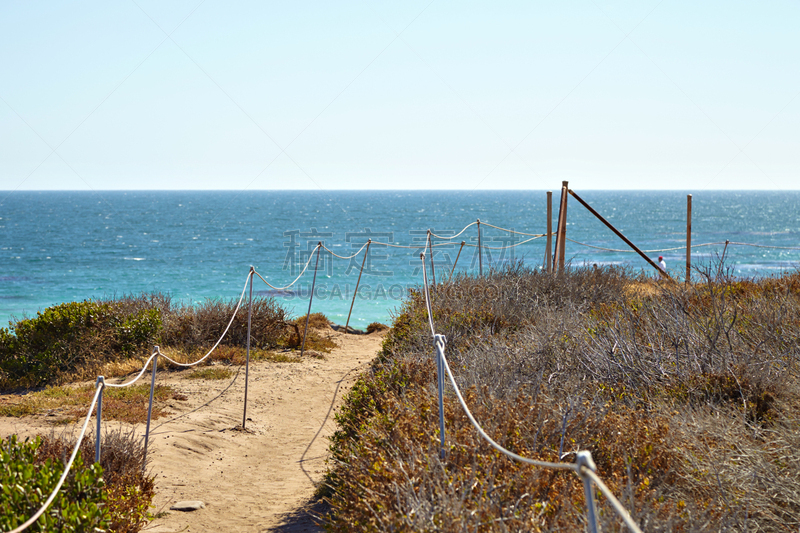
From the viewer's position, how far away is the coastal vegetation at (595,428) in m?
2.60

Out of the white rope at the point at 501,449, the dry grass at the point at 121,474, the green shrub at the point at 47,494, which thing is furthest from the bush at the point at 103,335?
the white rope at the point at 501,449

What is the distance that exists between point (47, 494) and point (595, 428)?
325cm

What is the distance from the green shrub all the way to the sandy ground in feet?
3.31

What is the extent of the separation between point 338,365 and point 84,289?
23.4 metres

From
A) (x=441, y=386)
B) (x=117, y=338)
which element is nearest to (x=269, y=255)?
(x=117, y=338)

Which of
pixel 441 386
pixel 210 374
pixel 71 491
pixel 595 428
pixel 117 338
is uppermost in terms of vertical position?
pixel 441 386

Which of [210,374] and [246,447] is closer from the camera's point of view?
[246,447]

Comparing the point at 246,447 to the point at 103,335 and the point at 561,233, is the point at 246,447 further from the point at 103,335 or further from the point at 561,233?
the point at 561,233

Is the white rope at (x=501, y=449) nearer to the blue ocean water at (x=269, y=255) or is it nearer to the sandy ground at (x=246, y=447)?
the sandy ground at (x=246, y=447)

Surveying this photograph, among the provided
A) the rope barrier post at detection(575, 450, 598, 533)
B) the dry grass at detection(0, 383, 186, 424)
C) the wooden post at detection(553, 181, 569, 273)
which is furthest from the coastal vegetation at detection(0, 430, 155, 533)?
the wooden post at detection(553, 181, 569, 273)

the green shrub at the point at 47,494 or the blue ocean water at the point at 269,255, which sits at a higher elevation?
the green shrub at the point at 47,494

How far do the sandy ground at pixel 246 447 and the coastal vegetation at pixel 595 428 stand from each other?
0.63 m

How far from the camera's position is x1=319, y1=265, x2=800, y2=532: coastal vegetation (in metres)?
2.60

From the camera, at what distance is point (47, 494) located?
300 centimetres
